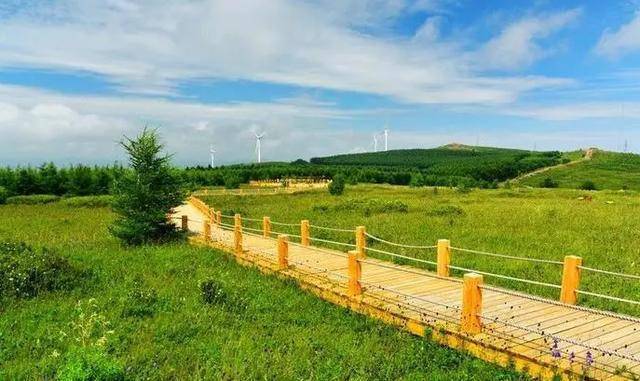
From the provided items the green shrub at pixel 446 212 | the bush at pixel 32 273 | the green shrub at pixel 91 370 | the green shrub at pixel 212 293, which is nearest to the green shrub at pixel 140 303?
the green shrub at pixel 212 293

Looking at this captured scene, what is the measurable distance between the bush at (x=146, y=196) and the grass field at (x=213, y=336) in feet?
22.7

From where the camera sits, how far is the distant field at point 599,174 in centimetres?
11631

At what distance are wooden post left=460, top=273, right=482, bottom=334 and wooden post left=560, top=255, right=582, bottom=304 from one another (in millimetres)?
2356

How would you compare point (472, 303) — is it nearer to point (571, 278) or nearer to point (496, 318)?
point (496, 318)

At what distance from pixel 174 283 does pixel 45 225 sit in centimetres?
2145

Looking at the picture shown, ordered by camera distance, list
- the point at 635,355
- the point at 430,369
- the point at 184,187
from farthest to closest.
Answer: the point at 184,187
the point at 430,369
the point at 635,355

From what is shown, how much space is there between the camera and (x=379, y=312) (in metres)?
10.8

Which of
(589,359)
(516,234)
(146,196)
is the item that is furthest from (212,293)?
(516,234)

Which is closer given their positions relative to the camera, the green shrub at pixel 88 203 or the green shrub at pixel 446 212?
the green shrub at pixel 446 212

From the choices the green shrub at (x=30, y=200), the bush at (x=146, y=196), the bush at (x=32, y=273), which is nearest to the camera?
the bush at (x=32, y=273)

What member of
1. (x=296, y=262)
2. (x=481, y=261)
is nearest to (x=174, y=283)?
(x=296, y=262)

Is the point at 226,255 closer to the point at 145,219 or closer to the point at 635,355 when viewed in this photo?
Answer: the point at 145,219

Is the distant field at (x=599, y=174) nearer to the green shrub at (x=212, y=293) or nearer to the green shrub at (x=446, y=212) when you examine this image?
the green shrub at (x=446, y=212)

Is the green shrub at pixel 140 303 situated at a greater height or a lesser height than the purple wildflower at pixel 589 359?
lesser
